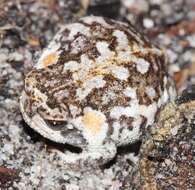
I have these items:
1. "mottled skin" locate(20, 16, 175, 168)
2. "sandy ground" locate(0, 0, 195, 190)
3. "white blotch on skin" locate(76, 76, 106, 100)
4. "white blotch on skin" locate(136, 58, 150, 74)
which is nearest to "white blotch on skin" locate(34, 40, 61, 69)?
"mottled skin" locate(20, 16, 175, 168)

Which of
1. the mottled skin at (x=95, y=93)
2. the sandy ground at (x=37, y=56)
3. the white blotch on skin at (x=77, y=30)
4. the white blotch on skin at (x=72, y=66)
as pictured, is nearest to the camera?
the mottled skin at (x=95, y=93)

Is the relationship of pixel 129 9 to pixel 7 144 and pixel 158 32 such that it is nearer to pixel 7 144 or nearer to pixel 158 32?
pixel 158 32

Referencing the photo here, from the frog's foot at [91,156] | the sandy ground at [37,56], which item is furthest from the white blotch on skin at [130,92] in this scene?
the sandy ground at [37,56]

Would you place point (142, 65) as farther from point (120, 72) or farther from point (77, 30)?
point (77, 30)

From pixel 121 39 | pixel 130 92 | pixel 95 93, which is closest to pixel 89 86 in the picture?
pixel 95 93

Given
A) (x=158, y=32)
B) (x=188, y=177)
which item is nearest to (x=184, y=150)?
(x=188, y=177)

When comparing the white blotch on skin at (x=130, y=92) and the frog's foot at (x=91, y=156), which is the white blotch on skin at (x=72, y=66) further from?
the frog's foot at (x=91, y=156)

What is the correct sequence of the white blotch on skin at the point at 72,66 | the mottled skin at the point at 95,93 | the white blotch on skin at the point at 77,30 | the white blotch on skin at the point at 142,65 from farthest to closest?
the white blotch on skin at the point at 77,30, the white blotch on skin at the point at 142,65, the white blotch on skin at the point at 72,66, the mottled skin at the point at 95,93
